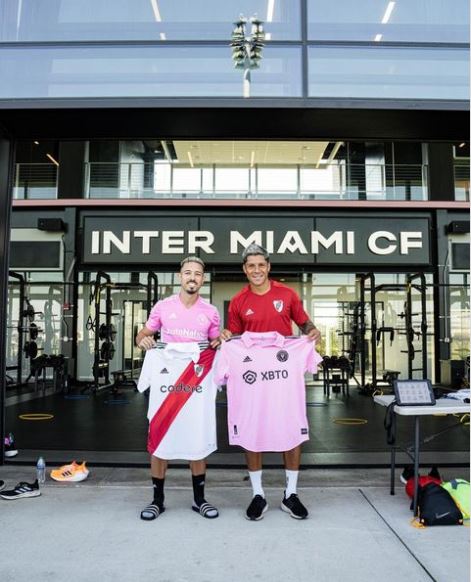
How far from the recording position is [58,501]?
3.50 metres

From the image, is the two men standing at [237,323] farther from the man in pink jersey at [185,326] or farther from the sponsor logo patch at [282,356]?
the sponsor logo patch at [282,356]

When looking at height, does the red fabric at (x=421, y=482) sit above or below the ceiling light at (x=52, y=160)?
below

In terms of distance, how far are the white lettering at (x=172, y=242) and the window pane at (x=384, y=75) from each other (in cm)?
711

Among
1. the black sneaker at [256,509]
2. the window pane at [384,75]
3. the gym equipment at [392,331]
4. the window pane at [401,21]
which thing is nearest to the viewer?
the black sneaker at [256,509]

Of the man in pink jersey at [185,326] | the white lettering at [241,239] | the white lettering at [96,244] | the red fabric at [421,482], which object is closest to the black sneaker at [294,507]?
the man in pink jersey at [185,326]

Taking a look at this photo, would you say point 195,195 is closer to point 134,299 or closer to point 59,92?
point 134,299

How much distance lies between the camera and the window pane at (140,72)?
4.14 meters

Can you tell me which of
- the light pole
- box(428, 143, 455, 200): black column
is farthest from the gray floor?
box(428, 143, 455, 200): black column

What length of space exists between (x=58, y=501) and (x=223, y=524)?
1.17 m

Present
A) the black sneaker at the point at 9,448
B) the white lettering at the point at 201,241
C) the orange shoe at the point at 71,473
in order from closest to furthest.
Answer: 1. the orange shoe at the point at 71,473
2. the black sneaker at the point at 9,448
3. the white lettering at the point at 201,241

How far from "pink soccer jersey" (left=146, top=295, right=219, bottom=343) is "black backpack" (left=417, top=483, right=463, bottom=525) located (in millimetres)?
1631

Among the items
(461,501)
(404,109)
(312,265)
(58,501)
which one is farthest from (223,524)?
(312,265)

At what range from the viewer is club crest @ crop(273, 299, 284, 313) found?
3484 millimetres

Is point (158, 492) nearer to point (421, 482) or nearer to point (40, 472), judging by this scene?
point (40, 472)
